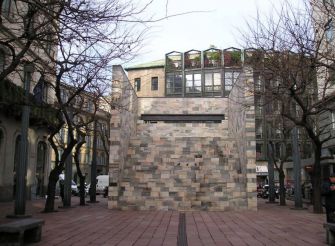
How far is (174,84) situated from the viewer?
61.5 metres

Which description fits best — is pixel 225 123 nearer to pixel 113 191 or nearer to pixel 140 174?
pixel 140 174

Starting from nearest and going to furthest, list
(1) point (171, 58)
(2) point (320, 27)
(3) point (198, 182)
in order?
1. (2) point (320, 27)
2. (3) point (198, 182)
3. (1) point (171, 58)

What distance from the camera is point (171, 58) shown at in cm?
6209

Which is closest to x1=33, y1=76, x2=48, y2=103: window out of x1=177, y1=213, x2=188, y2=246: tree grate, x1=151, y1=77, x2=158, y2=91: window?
x1=177, y1=213, x2=188, y2=246: tree grate

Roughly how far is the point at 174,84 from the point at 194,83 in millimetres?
2904

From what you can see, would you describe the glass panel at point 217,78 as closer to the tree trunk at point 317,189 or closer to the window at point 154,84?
the window at point 154,84

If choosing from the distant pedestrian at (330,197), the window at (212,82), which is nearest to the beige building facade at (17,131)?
the distant pedestrian at (330,197)

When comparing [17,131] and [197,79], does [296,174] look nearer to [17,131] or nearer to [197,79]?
[17,131]

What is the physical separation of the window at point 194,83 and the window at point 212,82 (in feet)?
3.61

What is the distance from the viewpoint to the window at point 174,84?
60953mm

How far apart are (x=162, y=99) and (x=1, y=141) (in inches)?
481

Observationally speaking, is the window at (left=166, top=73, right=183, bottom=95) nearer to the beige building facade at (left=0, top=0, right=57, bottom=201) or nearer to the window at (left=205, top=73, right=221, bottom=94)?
the window at (left=205, top=73, right=221, bottom=94)

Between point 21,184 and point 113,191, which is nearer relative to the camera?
point 21,184

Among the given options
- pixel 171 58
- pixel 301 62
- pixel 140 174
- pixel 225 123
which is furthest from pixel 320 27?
pixel 171 58
